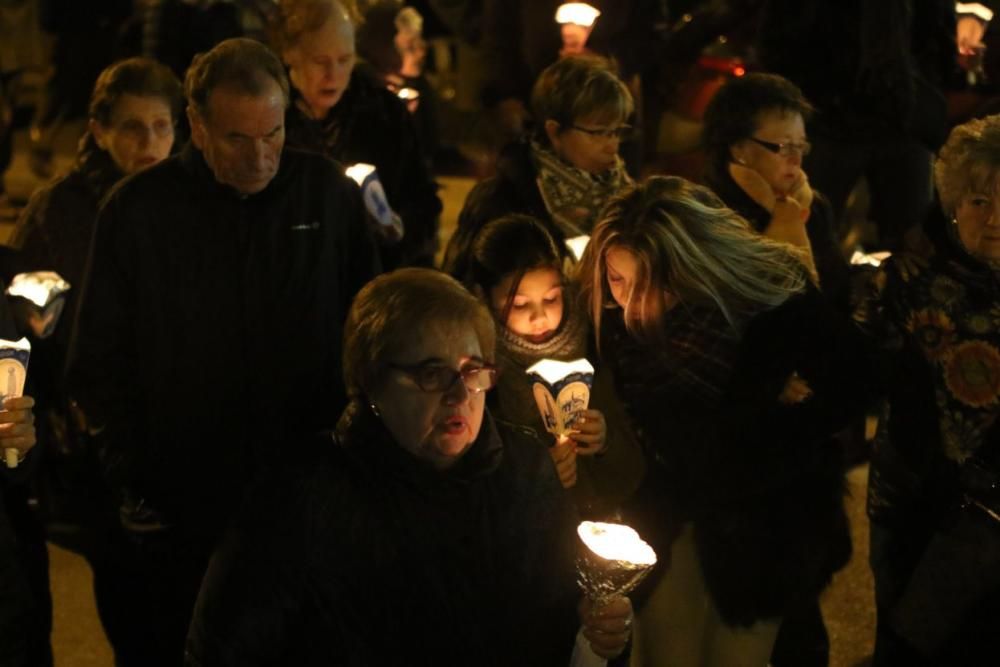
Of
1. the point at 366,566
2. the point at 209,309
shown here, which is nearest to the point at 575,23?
the point at 209,309

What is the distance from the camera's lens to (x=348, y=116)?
18.7ft

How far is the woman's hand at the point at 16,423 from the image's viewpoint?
3.67 metres

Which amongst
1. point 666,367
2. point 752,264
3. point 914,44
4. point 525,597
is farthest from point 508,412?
point 914,44

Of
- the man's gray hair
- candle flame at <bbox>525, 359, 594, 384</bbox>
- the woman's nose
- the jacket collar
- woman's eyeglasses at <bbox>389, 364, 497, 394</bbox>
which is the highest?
the man's gray hair

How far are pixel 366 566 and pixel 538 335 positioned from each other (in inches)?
55.7

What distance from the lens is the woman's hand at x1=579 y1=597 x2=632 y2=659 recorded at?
3006mm

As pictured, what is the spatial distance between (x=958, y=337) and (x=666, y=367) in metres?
0.75

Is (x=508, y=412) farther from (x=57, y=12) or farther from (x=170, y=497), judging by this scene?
(x=57, y=12)

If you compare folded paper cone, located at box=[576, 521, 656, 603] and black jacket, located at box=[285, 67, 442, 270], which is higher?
folded paper cone, located at box=[576, 521, 656, 603]

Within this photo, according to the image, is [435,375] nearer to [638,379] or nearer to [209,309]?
[638,379]

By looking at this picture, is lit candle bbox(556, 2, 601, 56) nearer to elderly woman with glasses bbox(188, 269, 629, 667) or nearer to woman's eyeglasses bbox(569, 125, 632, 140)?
woman's eyeglasses bbox(569, 125, 632, 140)

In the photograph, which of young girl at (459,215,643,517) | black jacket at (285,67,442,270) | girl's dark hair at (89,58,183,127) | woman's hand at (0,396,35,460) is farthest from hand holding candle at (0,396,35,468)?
black jacket at (285,67,442,270)

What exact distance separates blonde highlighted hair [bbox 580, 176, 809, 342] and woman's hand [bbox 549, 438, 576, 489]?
36 centimetres

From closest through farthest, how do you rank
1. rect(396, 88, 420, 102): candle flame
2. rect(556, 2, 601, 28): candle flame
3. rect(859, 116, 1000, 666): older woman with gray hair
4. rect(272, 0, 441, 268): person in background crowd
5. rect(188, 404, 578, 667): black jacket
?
1. rect(188, 404, 578, 667): black jacket
2. rect(859, 116, 1000, 666): older woman with gray hair
3. rect(272, 0, 441, 268): person in background crowd
4. rect(556, 2, 601, 28): candle flame
5. rect(396, 88, 420, 102): candle flame
